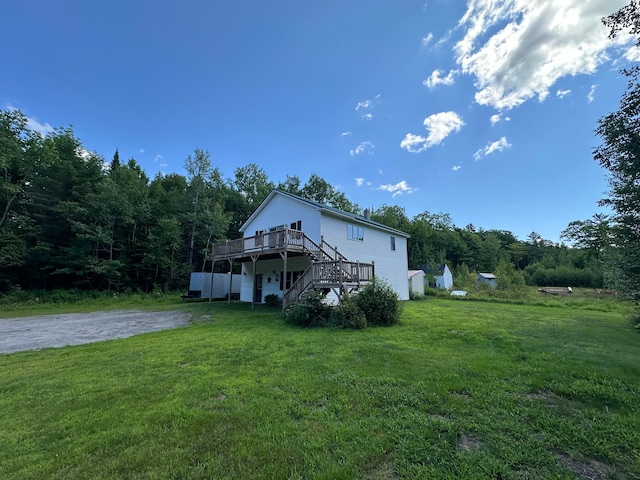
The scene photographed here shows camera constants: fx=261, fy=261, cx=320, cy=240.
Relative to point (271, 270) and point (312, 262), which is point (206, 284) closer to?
point (271, 270)

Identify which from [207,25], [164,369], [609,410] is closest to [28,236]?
[207,25]

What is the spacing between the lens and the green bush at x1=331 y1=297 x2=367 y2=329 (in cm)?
943

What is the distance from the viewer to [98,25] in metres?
13.8

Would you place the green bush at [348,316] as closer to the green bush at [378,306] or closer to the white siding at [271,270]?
the green bush at [378,306]

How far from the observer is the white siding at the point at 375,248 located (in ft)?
51.1

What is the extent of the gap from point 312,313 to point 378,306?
260 cm

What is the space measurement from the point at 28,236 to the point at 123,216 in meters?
5.77

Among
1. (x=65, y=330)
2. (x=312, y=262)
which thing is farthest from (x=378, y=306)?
(x=65, y=330)

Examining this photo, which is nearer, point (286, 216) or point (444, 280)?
point (286, 216)

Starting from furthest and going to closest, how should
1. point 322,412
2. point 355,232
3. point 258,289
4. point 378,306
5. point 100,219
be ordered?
1. point 100,219
2. point 258,289
3. point 355,232
4. point 378,306
5. point 322,412

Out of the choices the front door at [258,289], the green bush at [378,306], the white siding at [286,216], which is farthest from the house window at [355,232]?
the front door at [258,289]

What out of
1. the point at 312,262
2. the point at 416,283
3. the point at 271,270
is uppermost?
the point at 312,262

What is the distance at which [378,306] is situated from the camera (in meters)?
10.2

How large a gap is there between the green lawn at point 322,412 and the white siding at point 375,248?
9.19m
